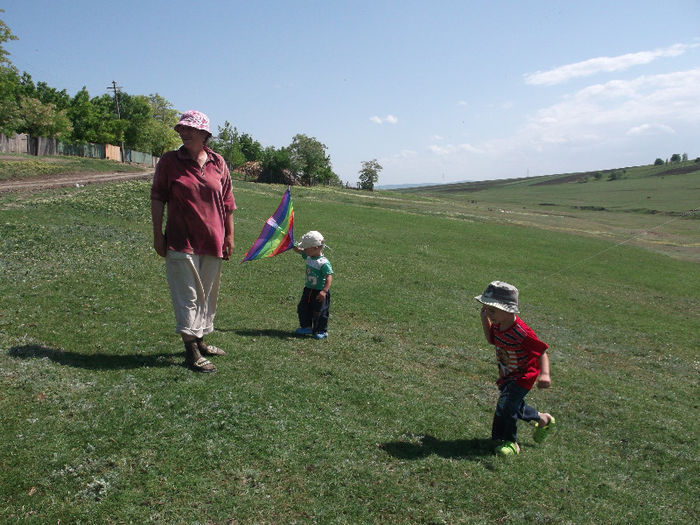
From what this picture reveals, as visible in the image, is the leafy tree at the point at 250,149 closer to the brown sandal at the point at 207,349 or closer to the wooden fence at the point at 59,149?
the wooden fence at the point at 59,149

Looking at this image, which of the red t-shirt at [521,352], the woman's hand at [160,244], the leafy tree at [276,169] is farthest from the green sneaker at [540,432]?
the leafy tree at [276,169]

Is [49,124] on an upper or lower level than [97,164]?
upper

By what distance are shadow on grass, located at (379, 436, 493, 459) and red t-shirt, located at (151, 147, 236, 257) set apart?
129 inches

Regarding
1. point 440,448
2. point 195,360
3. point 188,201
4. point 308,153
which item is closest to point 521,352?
point 440,448

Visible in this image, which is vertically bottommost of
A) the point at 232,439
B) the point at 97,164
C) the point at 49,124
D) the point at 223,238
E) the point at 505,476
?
the point at 505,476

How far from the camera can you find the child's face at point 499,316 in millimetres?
5906

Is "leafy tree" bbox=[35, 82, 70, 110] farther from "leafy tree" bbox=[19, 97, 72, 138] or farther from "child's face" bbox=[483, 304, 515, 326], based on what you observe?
"child's face" bbox=[483, 304, 515, 326]

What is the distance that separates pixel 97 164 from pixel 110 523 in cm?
5140

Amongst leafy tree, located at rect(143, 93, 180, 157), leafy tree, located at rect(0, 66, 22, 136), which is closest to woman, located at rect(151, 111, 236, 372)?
leafy tree, located at rect(0, 66, 22, 136)

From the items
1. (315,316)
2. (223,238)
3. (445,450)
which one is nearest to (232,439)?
(445,450)

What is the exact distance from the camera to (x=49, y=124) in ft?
Result: 196

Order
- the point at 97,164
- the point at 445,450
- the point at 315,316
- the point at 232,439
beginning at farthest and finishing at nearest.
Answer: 1. the point at 97,164
2. the point at 315,316
3. the point at 445,450
4. the point at 232,439

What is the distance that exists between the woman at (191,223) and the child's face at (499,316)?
11.3 feet

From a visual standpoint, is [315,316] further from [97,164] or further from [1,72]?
[1,72]
